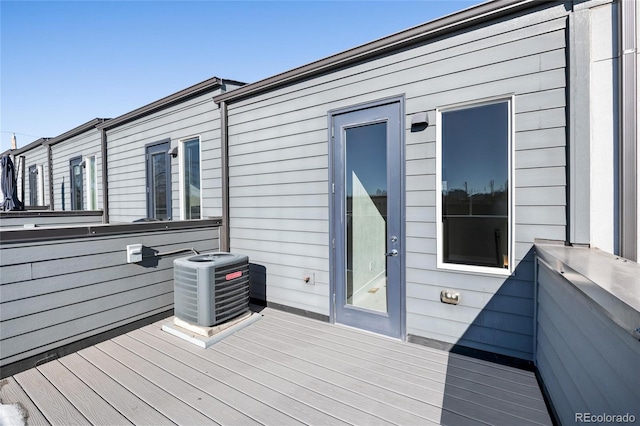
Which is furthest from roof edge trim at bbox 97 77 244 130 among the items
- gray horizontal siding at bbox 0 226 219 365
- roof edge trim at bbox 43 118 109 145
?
gray horizontal siding at bbox 0 226 219 365

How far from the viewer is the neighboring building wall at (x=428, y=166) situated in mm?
2307

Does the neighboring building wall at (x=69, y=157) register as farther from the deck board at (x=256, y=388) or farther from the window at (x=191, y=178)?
the deck board at (x=256, y=388)

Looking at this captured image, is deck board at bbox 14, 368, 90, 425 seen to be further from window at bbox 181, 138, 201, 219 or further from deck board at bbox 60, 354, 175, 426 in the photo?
window at bbox 181, 138, 201, 219

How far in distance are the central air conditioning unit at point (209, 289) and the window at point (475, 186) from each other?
2.08 m

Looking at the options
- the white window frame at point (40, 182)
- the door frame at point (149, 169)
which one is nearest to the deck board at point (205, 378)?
the door frame at point (149, 169)

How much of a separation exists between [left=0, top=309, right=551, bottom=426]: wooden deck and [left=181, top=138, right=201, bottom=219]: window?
89.8 inches

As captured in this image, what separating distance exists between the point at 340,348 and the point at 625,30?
3145 millimetres

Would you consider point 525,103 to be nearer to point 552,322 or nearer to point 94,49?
point 552,322

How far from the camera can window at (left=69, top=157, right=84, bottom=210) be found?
24.7 feet

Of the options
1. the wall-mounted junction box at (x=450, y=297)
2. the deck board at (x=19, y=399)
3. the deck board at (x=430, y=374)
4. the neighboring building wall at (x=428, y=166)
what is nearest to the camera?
the deck board at (x=19, y=399)

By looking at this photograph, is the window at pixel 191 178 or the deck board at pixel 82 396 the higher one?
the window at pixel 191 178

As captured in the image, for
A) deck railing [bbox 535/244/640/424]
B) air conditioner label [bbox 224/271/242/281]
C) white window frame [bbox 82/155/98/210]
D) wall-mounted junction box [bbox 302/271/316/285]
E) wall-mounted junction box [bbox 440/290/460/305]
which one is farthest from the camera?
white window frame [bbox 82/155/98/210]

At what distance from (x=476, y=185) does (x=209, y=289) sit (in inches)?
104

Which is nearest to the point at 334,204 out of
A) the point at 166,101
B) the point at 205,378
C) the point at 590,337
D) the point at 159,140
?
the point at 205,378
